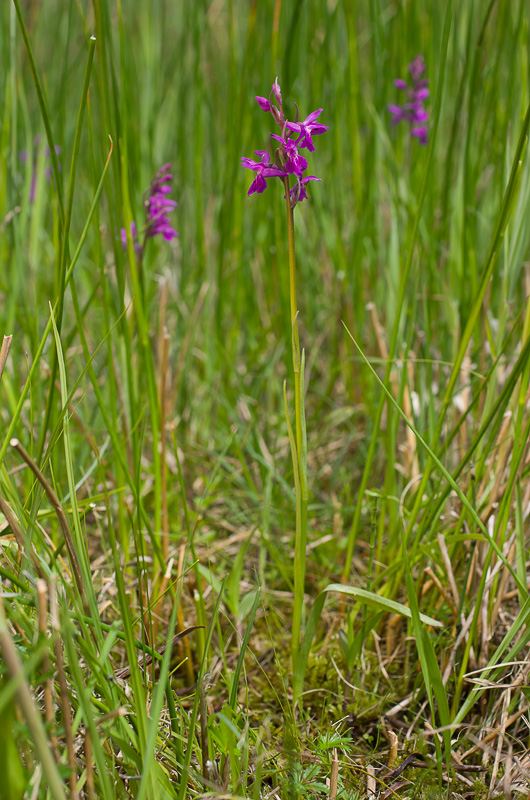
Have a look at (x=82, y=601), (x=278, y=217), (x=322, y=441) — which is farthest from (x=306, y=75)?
(x=82, y=601)

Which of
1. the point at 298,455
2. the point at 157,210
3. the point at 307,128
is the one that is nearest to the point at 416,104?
the point at 157,210

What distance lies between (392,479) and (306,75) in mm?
2023

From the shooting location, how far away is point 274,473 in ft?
4.75

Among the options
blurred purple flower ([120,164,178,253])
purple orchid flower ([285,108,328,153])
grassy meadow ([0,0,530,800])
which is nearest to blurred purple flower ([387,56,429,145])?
grassy meadow ([0,0,530,800])

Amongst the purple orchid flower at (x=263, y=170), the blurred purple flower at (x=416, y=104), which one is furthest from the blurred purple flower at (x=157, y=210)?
the blurred purple flower at (x=416, y=104)

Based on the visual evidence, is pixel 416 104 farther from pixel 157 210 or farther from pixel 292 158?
pixel 292 158

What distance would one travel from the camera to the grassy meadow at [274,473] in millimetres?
799

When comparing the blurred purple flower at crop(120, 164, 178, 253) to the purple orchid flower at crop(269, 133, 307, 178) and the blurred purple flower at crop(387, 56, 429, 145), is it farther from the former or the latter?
the blurred purple flower at crop(387, 56, 429, 145)

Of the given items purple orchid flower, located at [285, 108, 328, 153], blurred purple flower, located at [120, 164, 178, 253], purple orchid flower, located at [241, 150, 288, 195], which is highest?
purple orchid flower, located at [285, 108, 328, 153]

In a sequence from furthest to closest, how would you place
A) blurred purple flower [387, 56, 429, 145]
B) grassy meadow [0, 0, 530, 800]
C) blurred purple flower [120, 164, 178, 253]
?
blurred purple flower [387, 56, 429, 145], blurred purple flower [120, 164, 178, 253], grassy meadow [0, 0, 530, 800]

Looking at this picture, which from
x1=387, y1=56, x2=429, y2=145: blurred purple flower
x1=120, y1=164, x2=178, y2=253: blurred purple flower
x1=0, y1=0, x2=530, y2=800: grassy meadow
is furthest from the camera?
x1=387, y1=56, x2=429, y2=145: blurred purple flower

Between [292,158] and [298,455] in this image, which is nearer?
[292,158]

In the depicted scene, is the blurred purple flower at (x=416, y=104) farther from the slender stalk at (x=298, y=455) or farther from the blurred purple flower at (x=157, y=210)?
the slender stalk at (x=298, y=455)

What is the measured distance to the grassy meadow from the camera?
2.62 feet
